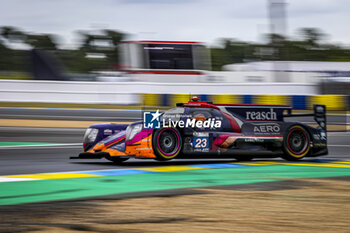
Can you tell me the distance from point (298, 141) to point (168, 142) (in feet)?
7.29

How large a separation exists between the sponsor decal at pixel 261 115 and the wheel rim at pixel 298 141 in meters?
0.38

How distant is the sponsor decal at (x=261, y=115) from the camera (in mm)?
8594

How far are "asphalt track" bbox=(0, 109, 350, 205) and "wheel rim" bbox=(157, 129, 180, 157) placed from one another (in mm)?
225

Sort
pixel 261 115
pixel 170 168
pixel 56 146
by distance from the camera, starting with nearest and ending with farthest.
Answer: pixel 170 168
pixel 261 115
pixel 56 146

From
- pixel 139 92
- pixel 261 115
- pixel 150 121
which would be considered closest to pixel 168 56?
pixel 139 92

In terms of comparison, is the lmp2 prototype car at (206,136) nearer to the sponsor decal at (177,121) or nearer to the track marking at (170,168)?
the sponsor decal at (177,121)

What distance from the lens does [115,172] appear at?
7203 millimetres

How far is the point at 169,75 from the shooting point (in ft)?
80.6

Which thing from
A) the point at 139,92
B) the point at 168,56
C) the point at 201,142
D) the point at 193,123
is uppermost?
the point at 168,56

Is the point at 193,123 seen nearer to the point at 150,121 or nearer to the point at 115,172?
the point at 150,121

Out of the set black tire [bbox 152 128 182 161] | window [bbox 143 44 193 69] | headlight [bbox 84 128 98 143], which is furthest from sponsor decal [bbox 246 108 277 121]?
window [bbox 143 44 193 69]

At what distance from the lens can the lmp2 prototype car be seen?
25.7 ft

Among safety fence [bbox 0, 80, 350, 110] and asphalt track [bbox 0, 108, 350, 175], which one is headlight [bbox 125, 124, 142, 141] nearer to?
asphalt track [bbox 0, 108, 350, 175]

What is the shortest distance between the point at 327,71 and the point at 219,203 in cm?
2358
